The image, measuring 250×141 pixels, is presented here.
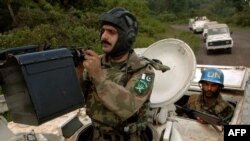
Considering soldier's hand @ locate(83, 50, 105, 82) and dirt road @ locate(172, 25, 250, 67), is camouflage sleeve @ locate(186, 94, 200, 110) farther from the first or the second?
dirt road @ locate(172, 25, 250, 67)

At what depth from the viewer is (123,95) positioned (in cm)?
245

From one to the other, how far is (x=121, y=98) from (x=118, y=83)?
0.27 metres

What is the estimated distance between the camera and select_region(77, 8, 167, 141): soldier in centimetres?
244

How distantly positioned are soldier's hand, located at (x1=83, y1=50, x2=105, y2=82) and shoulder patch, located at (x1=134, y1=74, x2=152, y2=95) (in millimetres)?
286

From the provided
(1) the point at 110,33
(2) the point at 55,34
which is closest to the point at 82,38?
(2) the point at 55,34

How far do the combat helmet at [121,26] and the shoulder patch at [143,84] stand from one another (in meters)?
0.28

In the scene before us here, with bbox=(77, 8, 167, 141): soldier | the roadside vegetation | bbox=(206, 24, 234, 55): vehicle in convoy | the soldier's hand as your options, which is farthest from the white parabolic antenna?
bbox=(206, 24, 234, 55): vehicle in convoy

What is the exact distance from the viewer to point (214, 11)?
258 feet

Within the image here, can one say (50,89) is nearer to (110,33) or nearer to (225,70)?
(110,33)

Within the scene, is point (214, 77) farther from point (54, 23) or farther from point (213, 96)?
point (54, 23)

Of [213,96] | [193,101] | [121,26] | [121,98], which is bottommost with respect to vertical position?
[193,101]

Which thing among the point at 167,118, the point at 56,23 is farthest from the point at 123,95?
the point at 56,23

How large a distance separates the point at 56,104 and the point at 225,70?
4214 millimetres

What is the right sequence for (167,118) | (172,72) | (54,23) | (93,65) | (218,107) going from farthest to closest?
(54,23) < (218,107) < (172,72) < (167,118) < (93,65)
